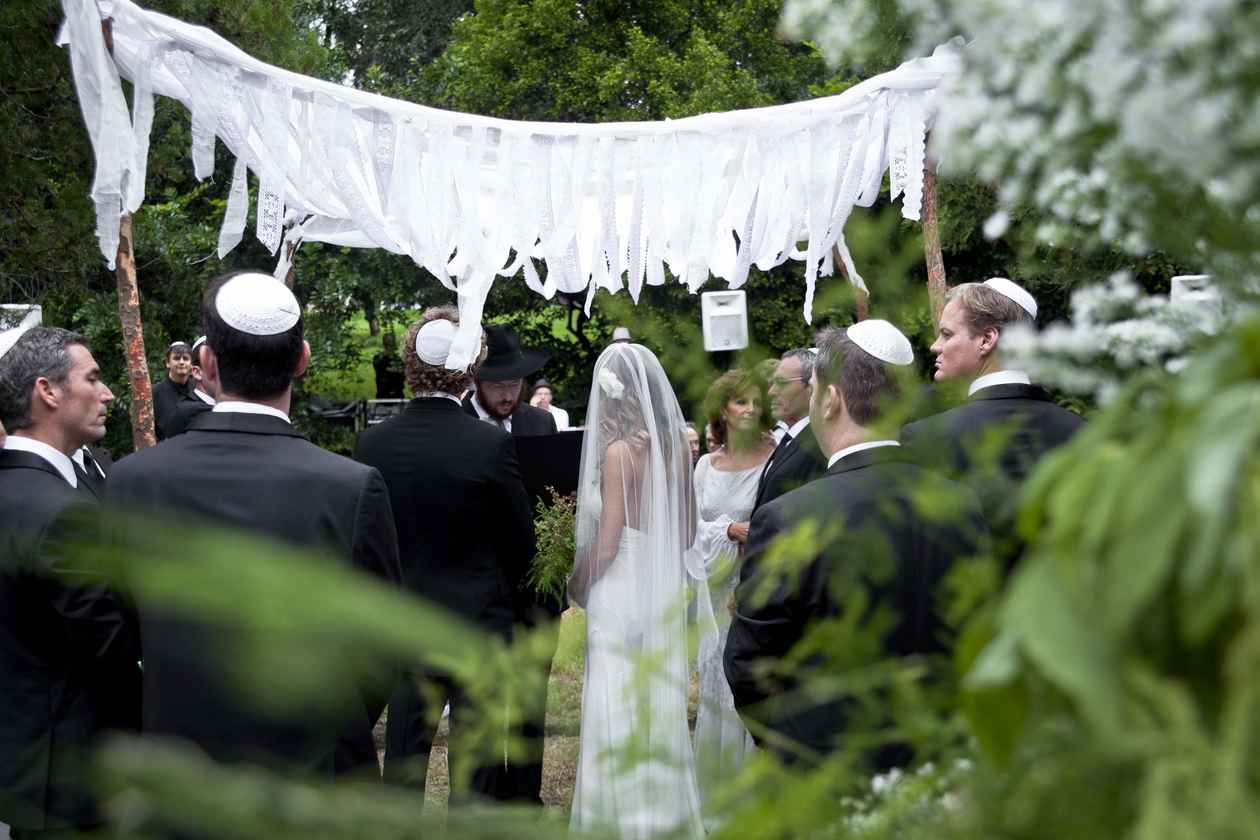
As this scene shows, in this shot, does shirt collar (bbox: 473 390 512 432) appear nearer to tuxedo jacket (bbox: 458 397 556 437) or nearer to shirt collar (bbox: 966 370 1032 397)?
tuxedo jacket (bbox: 458 397 556 437)

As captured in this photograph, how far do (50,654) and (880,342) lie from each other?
2.09 metres

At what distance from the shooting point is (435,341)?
5.16 metres

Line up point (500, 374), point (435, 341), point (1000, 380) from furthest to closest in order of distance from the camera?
point (500, 374), point (435, 341), point (1000, 380)

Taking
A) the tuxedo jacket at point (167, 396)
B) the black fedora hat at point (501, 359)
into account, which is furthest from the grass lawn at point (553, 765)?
the tuxedo jacket at point (167, 396)

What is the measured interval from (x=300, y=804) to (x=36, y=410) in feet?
10.3

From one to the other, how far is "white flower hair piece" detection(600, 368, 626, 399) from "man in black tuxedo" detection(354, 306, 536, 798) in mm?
525

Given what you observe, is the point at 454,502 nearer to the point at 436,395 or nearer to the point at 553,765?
the point at 436,395

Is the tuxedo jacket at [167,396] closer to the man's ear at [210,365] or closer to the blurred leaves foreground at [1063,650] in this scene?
the man's ear at [210,365]

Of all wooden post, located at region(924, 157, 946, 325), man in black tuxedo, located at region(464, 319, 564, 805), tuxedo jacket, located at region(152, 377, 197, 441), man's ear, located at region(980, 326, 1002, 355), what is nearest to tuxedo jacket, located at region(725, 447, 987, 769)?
man's ear, located at region(980, 326, 1002, 355)

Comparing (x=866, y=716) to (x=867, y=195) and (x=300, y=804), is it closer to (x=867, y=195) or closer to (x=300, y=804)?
(x=300, y=804)

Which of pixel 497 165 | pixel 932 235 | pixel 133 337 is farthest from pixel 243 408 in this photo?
pixel 932 235

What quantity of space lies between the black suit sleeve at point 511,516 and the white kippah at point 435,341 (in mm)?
431

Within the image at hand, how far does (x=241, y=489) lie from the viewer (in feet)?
9.19

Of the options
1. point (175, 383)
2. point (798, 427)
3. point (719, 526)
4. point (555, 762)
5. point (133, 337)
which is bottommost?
point (555, 762)
